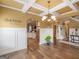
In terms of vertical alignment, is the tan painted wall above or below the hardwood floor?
above

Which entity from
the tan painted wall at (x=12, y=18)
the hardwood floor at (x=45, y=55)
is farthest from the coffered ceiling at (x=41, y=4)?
the hardwood floor at (x=45, y=55)

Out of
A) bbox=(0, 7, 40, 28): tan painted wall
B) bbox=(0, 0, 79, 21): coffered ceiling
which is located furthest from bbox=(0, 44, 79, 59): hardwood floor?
bbox=(0, 0, 79, 21): coffered ceiling

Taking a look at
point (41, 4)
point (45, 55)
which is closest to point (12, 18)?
point (41, 4)

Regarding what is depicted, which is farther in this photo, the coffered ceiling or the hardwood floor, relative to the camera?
the hardwood floor

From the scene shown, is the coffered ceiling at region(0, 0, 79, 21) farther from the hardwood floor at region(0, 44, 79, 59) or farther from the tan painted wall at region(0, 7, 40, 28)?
the hardwood floor at region(0, 44, 79, 59)

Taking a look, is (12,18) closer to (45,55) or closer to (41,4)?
(41,4)

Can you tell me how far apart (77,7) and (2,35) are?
4886 mm

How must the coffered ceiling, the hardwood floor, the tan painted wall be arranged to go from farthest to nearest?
the tan painted wall → the hardwood floor → the coffered ceiling

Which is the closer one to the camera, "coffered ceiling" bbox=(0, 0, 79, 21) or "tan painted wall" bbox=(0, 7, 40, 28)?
"coffered ceiling" bbox=(0, 0, 79, 21)

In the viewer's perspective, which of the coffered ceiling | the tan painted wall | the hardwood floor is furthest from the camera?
the tan painted wall

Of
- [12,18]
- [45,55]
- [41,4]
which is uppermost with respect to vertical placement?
[41,4]

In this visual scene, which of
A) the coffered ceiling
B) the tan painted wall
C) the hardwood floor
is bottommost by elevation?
the hardwood floor

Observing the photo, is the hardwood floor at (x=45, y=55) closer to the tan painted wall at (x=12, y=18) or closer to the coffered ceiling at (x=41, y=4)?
the tan painted wall at (x=12, y=18)

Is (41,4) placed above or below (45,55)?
above
